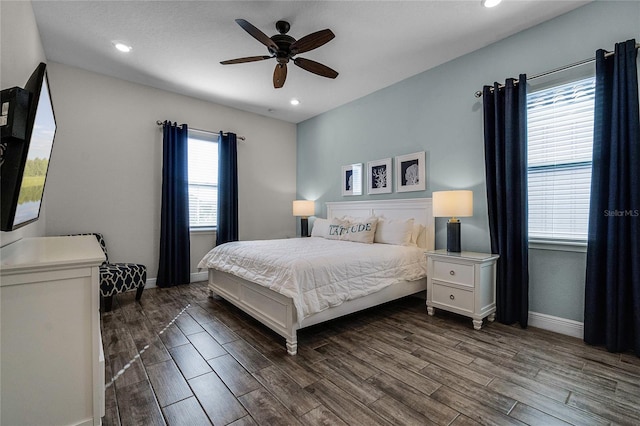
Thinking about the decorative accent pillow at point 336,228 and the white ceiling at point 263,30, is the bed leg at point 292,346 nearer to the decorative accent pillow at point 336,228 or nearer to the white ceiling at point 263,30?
the decorative accent pillow at point 336,228

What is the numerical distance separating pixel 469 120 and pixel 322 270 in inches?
94.1

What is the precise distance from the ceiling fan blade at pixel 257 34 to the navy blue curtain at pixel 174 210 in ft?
7.87

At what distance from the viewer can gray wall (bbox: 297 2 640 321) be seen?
8.25 ft

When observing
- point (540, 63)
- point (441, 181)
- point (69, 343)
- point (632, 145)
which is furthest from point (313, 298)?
point (540, 63)

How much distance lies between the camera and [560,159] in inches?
105

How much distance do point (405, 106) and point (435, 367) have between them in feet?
10.4

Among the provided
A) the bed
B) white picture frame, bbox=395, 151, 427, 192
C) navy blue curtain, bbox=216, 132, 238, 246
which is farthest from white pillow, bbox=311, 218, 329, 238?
navy blue curtain, bbox=216, 132, 238, 246

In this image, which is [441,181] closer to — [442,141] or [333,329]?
[442,141]

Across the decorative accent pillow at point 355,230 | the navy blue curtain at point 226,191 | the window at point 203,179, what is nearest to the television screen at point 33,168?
the window at point 203,179

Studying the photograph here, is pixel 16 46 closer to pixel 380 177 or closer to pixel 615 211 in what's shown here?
pixel 380 177

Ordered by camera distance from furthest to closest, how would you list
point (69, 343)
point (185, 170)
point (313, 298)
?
point (185, 170)
point (313, 298)
point (69, 343)

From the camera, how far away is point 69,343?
4.16 feet

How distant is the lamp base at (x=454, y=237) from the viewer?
3033 mm

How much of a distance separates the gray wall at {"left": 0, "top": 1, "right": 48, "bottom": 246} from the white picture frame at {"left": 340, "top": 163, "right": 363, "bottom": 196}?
146 inches
